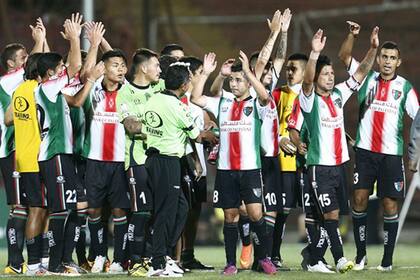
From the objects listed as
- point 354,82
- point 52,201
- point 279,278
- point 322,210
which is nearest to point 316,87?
point 354,82

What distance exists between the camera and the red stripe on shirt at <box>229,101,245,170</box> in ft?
45.3

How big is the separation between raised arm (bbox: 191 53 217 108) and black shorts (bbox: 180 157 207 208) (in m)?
0.67

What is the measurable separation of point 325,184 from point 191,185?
5.12ft

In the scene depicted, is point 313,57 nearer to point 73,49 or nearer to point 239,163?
point 239,163

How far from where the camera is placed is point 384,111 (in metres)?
14.5

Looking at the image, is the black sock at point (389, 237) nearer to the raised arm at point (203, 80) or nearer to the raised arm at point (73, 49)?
the raised arm at point (203, 80)

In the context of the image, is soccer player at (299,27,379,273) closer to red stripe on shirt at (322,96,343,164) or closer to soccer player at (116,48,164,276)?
red stripe on shirt at (322,96,343,164)

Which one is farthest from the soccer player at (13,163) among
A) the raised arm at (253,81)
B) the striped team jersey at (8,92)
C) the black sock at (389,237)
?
the black sock at (389,237)

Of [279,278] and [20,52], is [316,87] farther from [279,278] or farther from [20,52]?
[20,52]

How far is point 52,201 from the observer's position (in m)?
13.5

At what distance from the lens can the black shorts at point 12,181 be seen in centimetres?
1425

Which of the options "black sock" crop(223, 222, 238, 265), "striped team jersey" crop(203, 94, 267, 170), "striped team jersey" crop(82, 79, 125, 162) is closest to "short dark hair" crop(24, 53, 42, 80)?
"striped team jersey" crop(82, 79, 125, 162)

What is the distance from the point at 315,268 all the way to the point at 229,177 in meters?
1.37

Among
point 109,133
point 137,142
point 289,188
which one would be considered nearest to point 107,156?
point 109,133
